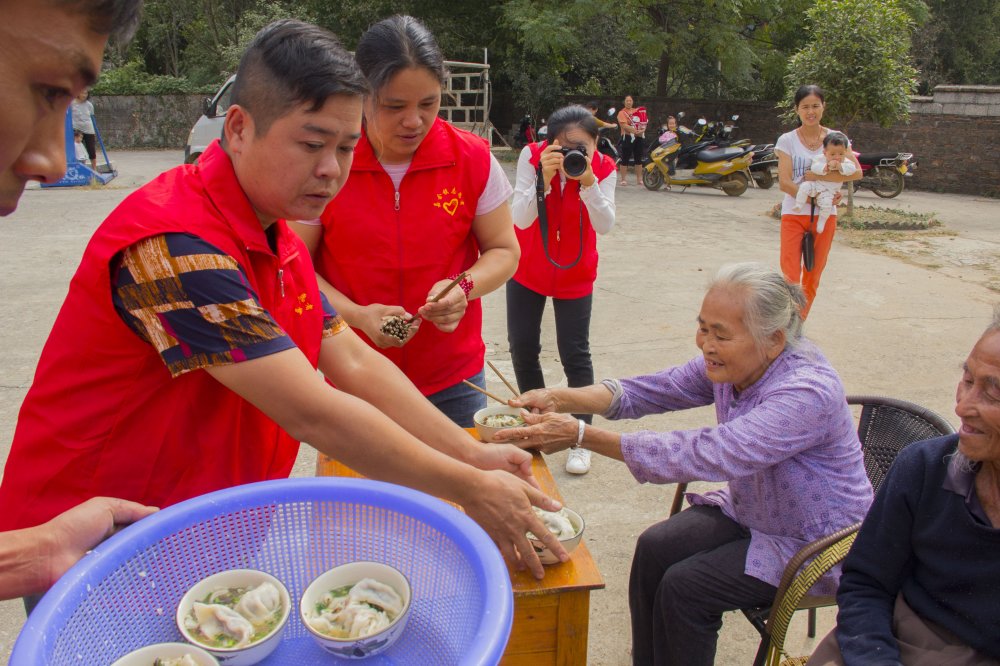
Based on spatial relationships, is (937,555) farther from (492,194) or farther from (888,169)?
(888,169)

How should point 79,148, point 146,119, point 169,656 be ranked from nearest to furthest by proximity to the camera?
point 169,656 < point 79,148 < point 146,119

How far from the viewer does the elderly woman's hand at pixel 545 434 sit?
210 cm

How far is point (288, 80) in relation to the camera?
1.27m

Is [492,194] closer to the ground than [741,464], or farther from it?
farther from it

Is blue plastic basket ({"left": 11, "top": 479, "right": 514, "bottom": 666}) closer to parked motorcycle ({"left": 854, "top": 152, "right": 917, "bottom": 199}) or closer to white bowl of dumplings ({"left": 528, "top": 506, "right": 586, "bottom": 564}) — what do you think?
white bowl of dumplings ({"left": 528, "top": 506, "right": 586, "bottom": 564})

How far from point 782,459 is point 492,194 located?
45.3 inches

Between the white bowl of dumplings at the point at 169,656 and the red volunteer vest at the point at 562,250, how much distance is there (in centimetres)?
258

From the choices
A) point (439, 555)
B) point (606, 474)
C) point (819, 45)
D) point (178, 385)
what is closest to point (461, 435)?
point (439, 555)

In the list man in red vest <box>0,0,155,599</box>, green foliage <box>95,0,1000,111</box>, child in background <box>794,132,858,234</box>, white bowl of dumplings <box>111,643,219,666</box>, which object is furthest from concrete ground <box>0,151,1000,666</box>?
green foliage <box>95,0,1000,111</box>

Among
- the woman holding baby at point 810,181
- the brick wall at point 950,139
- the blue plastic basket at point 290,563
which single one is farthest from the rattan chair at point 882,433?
the brick wall at point 950,139

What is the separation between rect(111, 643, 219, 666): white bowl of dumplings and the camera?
3.47ft

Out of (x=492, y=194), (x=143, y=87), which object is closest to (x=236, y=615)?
(x=492, y=194)

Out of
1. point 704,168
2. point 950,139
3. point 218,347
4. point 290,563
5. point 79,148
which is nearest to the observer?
point 218,347

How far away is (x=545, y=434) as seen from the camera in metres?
2.11
